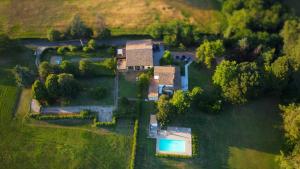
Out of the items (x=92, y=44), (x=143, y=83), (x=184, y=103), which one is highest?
(x=92, y=44)

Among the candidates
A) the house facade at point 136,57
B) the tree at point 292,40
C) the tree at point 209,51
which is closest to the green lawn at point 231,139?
the house facade at point 136,57

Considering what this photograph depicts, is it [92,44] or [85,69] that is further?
[92,44]

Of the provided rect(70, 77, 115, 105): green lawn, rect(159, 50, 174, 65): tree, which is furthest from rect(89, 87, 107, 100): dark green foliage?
rect(159, 50, 174, 65): tree

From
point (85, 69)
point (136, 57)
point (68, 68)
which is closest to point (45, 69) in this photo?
point (68, 68)

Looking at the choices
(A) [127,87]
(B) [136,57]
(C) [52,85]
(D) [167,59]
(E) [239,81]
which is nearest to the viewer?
(C) [52,85]

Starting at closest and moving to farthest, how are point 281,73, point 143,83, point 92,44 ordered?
point 281,73 < point 143,83 < point 92,44

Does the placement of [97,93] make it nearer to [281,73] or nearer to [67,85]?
[67,85]

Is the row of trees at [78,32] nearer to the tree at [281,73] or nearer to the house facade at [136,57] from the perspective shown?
the house facade at [136,57]

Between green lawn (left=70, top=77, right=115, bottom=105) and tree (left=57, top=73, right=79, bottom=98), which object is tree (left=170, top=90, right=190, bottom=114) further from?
tree (left=57, top=73, right=79, bottom=98)
